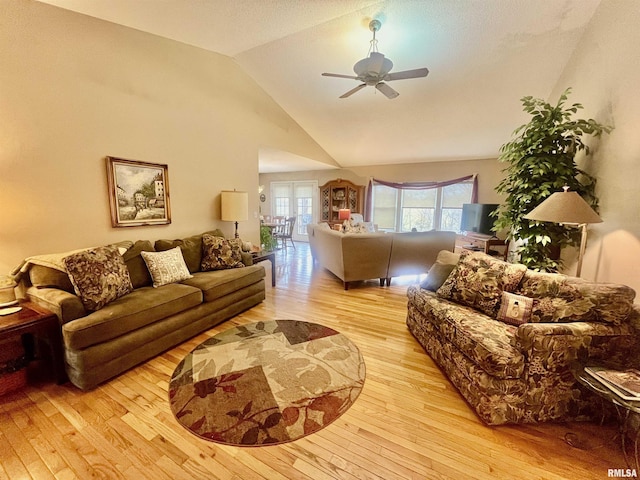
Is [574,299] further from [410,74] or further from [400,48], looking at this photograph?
[400,48]

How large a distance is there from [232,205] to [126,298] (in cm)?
196

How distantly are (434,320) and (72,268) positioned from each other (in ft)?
9.96

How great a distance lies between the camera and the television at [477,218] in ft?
18.5

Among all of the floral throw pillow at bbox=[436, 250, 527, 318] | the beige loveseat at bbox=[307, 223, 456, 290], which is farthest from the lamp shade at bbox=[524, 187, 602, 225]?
the beige loveseat at bbox=[307, 223, 456, 290]

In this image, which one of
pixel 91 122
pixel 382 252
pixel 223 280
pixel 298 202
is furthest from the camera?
pixel 298 202

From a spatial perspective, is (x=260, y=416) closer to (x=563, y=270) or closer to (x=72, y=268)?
(x=72, y=268)

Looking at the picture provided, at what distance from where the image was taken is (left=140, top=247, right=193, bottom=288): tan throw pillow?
9.52ft

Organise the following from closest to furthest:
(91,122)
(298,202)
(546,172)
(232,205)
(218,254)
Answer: (546,172) < (91,122) < (218,254) < (232,205) < (298,202)

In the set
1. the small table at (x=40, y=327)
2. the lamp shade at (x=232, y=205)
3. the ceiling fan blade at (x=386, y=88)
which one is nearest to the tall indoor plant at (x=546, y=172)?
the ceiling fan blade at (x=386, y=88)

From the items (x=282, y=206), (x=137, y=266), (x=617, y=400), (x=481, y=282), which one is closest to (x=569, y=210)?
(x=481, y=282)

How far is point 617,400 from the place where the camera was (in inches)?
51.1

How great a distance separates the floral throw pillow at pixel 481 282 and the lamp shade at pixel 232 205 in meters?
2.92

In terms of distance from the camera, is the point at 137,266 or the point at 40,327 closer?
the point at 40,327

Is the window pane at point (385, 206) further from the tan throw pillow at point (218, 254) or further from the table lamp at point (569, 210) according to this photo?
the table lamp at point (569, 210)
